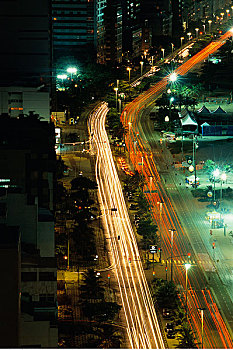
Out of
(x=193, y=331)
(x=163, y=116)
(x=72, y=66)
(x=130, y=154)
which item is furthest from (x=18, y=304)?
(x=72, y=66)

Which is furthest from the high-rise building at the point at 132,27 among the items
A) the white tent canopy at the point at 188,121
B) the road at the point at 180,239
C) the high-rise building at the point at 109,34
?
the white tent canopy at the point at 188,121

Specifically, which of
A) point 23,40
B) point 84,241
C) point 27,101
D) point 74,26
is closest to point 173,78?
point 74,26

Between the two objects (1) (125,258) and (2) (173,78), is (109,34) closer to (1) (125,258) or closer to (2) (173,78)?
(2) (173,78)

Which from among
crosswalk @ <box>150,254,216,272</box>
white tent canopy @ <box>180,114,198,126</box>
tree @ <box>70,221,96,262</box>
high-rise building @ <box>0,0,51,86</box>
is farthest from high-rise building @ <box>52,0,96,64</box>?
high-rise building @ <box>0,0,51,86</box>

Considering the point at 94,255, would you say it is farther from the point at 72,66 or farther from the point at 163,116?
the point at 72,66

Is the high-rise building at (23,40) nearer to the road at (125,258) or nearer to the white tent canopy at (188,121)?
the road at (125,258)

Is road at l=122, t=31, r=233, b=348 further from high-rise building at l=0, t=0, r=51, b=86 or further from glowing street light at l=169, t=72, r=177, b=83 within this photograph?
→ high-rise building at l=0, t=0, r=51, b=86
